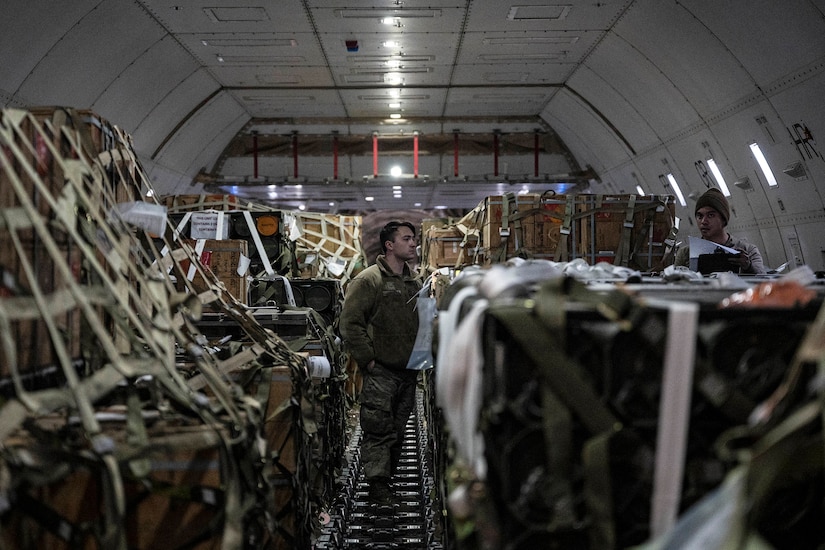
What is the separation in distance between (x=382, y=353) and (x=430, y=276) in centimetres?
196

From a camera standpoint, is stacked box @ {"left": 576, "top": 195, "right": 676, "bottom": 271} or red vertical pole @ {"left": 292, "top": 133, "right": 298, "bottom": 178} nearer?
stacked box @ {"left": 576, "top": 195, "right": 676, "bottom": 271}

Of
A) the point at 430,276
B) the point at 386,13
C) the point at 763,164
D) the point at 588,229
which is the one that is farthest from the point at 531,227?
the point at 386,13

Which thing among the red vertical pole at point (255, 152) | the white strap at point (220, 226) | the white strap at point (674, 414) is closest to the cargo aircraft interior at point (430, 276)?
the white strap at point (674, 414)

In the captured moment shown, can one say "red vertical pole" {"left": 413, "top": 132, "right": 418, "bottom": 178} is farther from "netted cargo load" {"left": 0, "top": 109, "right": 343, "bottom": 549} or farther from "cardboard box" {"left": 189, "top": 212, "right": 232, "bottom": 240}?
"netted cargo load" {"left": 0, "top": 109, "right": 343, "bottom": 549}

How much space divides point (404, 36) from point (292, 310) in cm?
626

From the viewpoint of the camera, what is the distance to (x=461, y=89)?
13.7 metres

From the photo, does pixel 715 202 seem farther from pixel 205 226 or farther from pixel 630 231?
pixel 205 226

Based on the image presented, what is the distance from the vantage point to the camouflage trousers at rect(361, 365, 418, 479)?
241 inches

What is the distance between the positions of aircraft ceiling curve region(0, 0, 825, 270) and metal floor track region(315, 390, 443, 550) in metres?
5.49

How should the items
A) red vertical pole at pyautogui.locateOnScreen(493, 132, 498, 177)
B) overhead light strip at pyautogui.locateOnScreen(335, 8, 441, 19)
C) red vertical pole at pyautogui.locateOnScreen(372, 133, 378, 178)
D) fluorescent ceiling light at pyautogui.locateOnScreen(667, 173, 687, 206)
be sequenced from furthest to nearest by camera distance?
1. red vertical pole at pyautogui.locateOnScreen(493, 132, 498, 177)
2. red vertical pole at pyautogui.locateOnScreen(372, 133, 378, 178)
3. fluorescent ceiling light at pyautogui.locateOnScreen(667, 173, 687, 206)
4. overhead light strip at pyautogui.locateOnScreen(335, 8, 441, 19)

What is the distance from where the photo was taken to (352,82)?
13.2 meters

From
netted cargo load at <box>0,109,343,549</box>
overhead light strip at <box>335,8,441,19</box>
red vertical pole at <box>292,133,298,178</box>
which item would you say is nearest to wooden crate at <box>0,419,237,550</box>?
netted cargo load at <box>0,109,343,549</box>

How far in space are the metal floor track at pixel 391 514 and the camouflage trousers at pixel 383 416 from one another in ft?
0.95

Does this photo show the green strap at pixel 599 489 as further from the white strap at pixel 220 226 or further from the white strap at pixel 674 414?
the white strap at pixel 220 226
